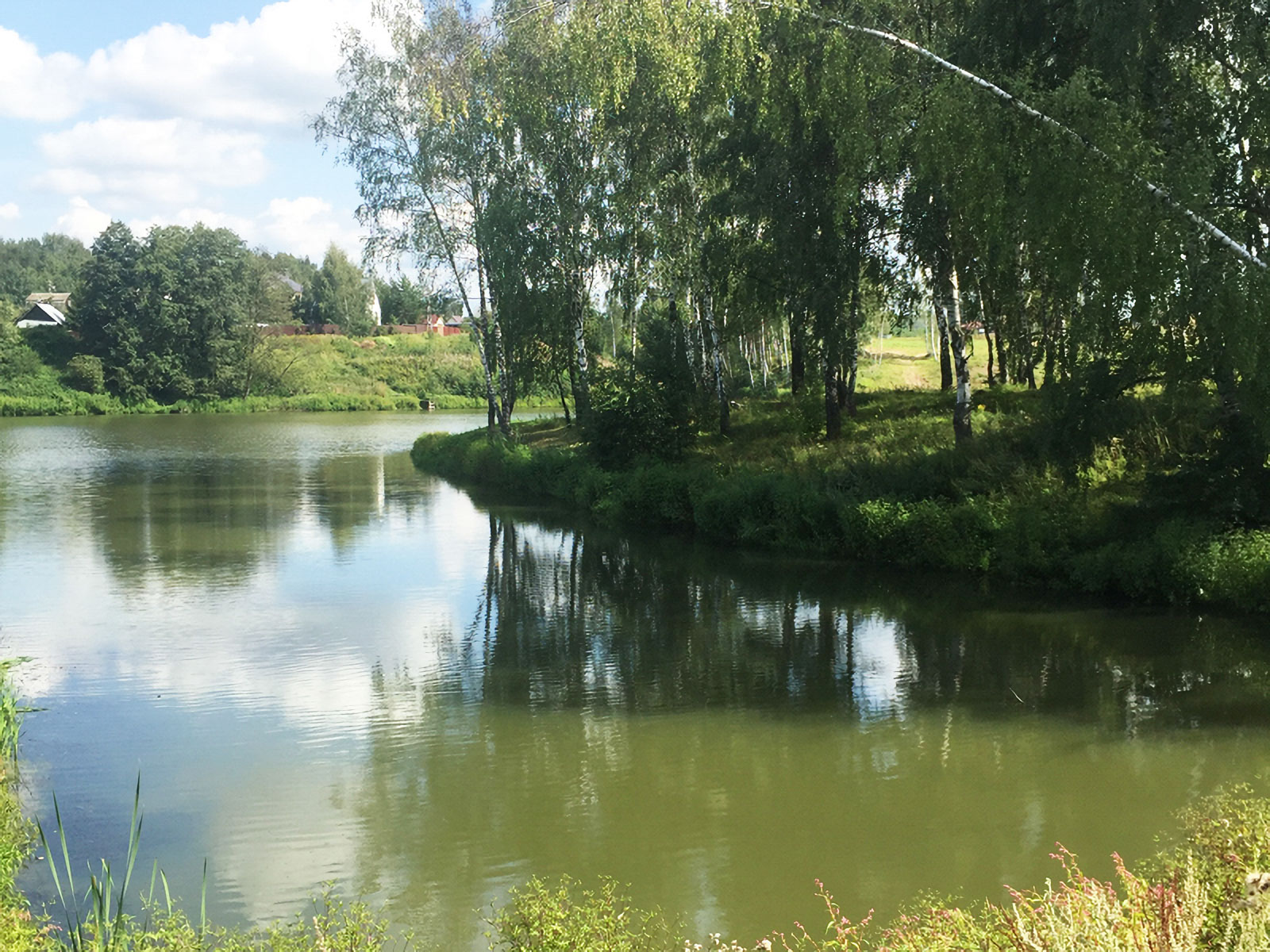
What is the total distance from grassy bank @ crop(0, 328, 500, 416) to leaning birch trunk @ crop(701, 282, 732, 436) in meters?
53.8

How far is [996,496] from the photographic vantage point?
1731cm

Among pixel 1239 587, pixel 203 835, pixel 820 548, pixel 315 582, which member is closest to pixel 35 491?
pixel 315 582

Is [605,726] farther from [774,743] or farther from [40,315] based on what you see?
[40,315]

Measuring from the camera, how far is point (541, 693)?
472 inches

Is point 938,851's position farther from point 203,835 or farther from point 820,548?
point 820,548

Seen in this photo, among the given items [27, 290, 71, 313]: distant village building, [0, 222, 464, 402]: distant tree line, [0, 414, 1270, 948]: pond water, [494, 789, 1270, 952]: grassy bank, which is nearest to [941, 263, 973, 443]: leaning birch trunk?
[0, 414, 1270, 948]: pond water

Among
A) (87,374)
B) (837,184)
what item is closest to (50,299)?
(87,374)

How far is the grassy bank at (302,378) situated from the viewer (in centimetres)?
7419

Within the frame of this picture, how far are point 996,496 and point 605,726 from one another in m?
9.07

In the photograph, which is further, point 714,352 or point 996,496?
point 714,352

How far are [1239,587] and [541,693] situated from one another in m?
8.84

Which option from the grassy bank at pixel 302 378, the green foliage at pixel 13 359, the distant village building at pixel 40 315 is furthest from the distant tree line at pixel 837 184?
the distant village building at pixel 40 315

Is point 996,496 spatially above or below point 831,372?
below

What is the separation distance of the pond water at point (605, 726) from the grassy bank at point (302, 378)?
59578 mm
